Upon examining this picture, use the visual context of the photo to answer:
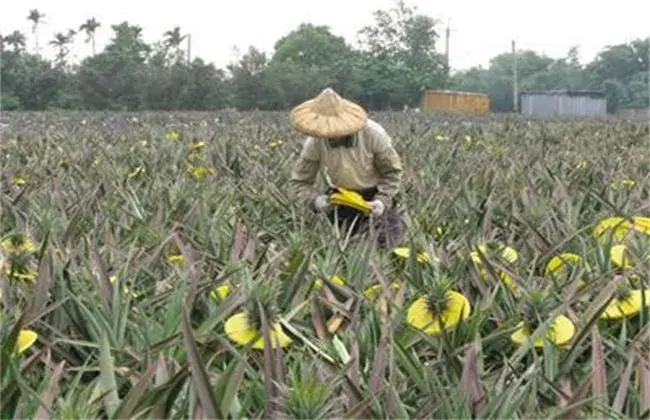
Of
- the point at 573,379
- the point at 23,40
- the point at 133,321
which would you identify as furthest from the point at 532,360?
the point at 23,40

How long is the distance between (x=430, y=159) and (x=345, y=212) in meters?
2.40

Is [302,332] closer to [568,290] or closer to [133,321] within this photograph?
[133,321]

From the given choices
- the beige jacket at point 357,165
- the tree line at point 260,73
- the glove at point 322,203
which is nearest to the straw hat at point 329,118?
the beige jacket at point 357,165

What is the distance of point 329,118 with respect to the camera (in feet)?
12.8

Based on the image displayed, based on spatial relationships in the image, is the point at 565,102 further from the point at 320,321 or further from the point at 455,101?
the point at 320,321

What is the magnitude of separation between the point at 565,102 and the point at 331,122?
3955 cm

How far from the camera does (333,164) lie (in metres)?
4.07

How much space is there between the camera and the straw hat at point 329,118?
387cm

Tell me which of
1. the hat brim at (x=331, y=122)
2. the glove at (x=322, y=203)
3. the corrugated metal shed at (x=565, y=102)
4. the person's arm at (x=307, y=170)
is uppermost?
the hat brim at (x=331, y=122)

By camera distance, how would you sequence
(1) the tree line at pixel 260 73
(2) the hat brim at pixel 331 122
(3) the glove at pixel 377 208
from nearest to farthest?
(3) the glove at pixel 377 208
(2) the hat brim at pixel 331 122
(1) the tree line at pixel 260 73

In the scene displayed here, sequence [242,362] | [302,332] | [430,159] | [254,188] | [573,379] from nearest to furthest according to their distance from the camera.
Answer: [242,362] < [573,379] < [302,332] < [254,188] < [430,159]

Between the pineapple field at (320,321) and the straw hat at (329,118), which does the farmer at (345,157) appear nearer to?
the straw hat at (329,118)

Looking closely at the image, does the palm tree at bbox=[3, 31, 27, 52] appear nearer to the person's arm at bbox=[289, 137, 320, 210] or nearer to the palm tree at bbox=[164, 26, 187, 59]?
the palm tree at bbox=[164, 26, 187, 59]

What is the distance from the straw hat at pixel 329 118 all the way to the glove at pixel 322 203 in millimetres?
243
